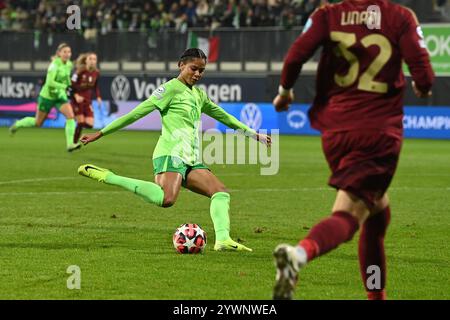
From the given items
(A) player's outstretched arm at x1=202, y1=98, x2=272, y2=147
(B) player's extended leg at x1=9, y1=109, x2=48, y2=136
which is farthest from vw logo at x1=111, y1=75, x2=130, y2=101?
(A) player's outstretched arm at x1=202, y1=98, x2=272, y2=147

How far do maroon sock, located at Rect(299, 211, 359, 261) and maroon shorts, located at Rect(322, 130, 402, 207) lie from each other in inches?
6.8

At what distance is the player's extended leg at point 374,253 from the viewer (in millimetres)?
6383

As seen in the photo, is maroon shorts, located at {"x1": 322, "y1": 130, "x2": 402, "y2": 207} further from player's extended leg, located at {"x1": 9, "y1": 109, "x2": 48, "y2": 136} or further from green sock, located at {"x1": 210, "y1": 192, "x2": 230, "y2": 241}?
player's extended leg, located at {"x1": 9, "y1": 109, "x2": 48, "y2": 136}

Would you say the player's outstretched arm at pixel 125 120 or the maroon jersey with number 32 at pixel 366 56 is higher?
the maroon jersey with number 32 at pixel 366 56

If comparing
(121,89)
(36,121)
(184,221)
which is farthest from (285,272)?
(121,89)

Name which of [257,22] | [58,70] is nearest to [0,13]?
[257,22]

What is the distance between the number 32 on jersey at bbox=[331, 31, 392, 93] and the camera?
19.9 ft

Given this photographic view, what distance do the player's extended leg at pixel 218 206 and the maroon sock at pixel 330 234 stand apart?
3636 mm

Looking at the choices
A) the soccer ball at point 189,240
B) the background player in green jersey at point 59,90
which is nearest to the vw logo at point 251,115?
the background player in green jersey at point 59,90

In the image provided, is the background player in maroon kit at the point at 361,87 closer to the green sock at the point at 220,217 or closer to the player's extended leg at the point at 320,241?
the player's extended leg at the point at 320,241

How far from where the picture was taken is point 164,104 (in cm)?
976
